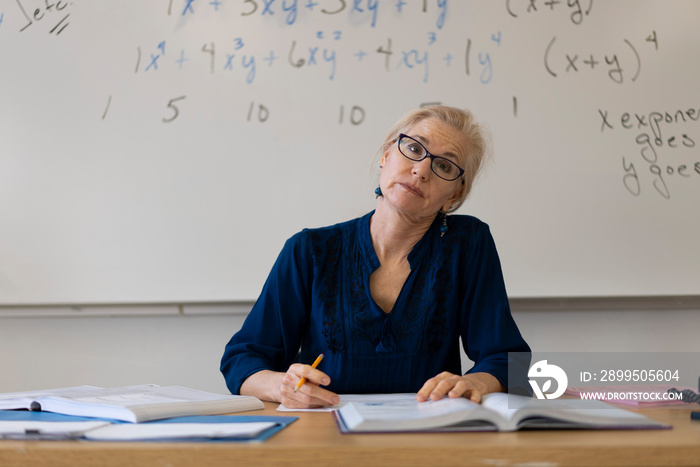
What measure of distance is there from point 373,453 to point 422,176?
0.84 meters

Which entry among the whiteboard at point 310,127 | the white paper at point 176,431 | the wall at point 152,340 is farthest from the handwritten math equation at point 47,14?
the white paper at point 176,431

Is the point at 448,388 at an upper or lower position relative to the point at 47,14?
lower

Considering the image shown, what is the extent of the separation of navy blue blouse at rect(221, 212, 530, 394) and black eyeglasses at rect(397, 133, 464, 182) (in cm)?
14

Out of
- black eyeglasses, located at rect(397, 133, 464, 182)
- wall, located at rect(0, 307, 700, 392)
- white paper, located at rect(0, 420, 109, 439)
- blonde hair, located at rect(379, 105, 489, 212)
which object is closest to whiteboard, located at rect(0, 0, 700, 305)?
wall, located at rect(0, 307, 700, 392)

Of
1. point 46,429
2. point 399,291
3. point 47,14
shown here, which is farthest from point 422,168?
point 47,14

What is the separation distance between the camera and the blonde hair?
1459 mm

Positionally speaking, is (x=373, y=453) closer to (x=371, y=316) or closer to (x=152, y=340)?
(x=371, y=316)

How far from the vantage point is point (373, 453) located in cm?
62

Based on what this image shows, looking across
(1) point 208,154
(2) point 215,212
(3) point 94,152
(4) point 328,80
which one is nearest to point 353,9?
(4) point 328,80

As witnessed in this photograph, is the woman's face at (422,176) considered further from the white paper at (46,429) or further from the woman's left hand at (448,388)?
the white paper at (46,429)

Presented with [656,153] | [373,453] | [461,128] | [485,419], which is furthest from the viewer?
[656,153]

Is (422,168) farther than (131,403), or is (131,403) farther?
(422,168)

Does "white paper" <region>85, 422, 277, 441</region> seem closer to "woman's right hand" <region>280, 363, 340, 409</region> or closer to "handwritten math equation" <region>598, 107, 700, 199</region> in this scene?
"woman's right hand" <region>280, 363, 340, 409</region>

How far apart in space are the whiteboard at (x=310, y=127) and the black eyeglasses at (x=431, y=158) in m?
0.56
